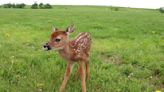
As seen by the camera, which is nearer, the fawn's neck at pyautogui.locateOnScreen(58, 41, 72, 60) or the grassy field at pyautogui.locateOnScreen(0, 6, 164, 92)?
the fawn's neck at pyautogui.locateOnScreen(58, 41, 72, 60)

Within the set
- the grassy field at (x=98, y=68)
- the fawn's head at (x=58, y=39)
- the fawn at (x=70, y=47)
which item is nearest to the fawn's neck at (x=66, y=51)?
the fawn at (x=70, y=47)

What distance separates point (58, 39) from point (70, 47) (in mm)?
494

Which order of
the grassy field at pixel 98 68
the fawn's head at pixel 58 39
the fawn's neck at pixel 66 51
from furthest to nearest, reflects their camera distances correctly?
the grassy field at pixel 98 68, the fawn's neck at pixel 66 51, the fawn's head at pixel 58 39

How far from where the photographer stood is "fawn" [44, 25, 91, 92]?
6.20 m

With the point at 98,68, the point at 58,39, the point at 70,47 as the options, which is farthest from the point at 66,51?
the point at 98,68

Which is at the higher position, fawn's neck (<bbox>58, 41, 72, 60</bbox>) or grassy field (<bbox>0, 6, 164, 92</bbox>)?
fawn's neck (<bbox>58, 41, 72, 60</bbox>)

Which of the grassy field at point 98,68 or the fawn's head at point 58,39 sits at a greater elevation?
the fawn's head at point 58,39

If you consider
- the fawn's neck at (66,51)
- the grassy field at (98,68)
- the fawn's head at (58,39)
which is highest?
the fawn's head at (58,39)

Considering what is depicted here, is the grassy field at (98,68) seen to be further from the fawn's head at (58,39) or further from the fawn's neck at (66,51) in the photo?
the fawn's head at (58,39)

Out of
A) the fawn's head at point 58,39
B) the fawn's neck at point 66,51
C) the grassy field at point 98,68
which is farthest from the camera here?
the grassy field at point 98,68

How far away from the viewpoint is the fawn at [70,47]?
244 inches

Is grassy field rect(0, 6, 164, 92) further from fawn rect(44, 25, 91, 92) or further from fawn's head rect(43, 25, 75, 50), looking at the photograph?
fawn's head rect(43, 25, 75, 50)

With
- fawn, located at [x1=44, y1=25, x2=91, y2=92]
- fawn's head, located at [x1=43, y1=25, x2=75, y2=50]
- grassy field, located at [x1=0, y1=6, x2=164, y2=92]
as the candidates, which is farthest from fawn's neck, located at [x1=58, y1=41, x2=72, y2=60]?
grassy field, located at [x1=0, y1=6, x2=164, y2=92]

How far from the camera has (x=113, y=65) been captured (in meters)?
9.68
